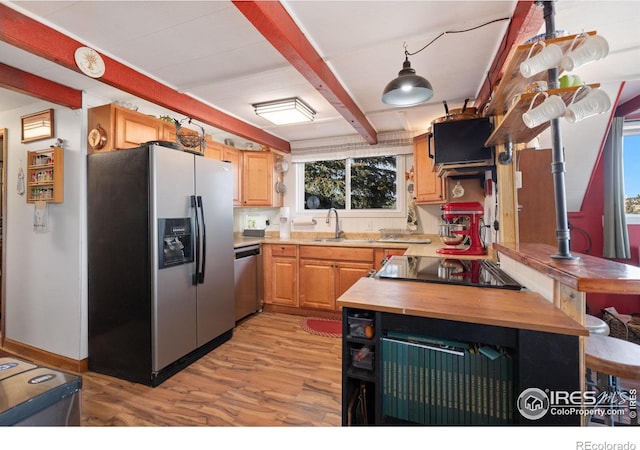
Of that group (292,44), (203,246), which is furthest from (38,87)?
(292,44)

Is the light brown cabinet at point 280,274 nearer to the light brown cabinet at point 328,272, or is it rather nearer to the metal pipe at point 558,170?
the light brown cabinet at point 328,272

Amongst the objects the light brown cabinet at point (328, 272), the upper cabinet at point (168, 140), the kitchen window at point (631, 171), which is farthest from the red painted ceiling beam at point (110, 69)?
the kitchen window at point (631, 171)

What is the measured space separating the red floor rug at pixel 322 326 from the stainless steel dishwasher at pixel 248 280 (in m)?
0.63

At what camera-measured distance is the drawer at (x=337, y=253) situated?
3.19 meters

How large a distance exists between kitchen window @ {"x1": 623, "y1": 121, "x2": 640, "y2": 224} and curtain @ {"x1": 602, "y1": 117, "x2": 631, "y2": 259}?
0.21 metres

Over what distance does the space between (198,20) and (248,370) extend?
7.62ft

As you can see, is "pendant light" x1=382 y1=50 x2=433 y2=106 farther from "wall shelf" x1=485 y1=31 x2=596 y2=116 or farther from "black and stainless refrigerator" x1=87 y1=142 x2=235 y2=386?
"black and stainless refrigerator" x1=87 y1=142 x2=235 y2=386

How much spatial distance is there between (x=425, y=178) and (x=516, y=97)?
1.80m

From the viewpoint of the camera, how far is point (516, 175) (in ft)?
6.47

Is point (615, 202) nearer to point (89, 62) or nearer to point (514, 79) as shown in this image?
point (514, 79)

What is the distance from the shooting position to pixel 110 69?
6.14ft

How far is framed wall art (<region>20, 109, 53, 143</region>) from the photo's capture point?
2.39 meters

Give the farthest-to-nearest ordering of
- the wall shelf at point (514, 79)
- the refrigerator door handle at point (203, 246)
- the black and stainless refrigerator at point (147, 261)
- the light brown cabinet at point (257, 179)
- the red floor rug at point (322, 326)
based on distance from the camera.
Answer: the light brown cabinet at point (257, 179)
the red floor rug at point (322, 326)
the refrigerator door handle at point (203, 246)
the black and stainless refrigerator at point (147, 261)
the wall shelf at point (514, 79)
